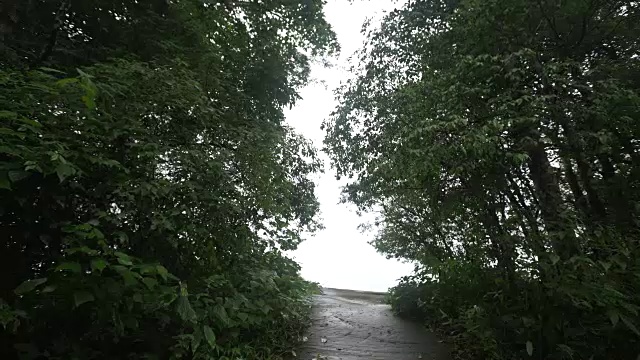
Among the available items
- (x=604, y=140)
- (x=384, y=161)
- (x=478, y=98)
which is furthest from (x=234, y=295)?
(x=604, y=140)

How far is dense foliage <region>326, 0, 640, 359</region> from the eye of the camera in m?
3.10

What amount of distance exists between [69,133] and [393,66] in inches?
241

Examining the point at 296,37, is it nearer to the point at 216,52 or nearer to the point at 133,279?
the point at 216,52

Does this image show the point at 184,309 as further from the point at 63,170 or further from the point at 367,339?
the point at 367,339

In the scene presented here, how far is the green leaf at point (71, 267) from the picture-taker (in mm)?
2280

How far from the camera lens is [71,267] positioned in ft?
7.57

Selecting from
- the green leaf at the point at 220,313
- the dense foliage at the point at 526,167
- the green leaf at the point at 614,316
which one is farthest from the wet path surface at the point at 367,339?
the green leaf at the point at 614,316

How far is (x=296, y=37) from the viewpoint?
8039 mm

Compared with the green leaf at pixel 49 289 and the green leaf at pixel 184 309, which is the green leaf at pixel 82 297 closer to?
the green leaf at pixel 49 289

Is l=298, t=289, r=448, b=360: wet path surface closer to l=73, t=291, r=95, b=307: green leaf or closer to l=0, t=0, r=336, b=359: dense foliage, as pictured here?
l=0, t=0, r=336, b=359: dense foliage

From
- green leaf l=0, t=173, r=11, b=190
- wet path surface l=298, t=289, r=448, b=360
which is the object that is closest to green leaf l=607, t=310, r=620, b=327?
wet path surface l=298, t=289, r=448, b=360

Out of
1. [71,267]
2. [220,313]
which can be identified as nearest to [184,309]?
[220,313]

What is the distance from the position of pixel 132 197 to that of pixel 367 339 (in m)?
3.93

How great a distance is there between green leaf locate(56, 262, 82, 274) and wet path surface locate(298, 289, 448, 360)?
2832 millimetres
